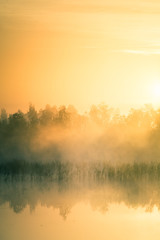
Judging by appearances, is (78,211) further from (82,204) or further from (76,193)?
(76,193)

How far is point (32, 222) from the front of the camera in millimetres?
14094

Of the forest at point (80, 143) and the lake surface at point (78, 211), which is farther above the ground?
the forest at point (80, 143)

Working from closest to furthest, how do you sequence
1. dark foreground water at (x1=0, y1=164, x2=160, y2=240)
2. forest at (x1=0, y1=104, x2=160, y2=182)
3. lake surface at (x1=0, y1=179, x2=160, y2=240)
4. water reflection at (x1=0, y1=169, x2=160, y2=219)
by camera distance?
lake surface at (x1=0, y1=179, x2=160, y2=240), dark foreground water at (x1=0, y1=164, x2=160, y2=240), water reflection at (x1=0, y1=169, x2=160, y2=219), forest at (x1=0, y1=104, x2=160, y2=182)

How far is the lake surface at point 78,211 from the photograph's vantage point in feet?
42.1

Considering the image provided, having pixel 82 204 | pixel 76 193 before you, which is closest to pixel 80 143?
pixel 76 193

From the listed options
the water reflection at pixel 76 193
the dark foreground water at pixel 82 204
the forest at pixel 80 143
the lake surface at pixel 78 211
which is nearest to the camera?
the lake surface at pixel 78 211

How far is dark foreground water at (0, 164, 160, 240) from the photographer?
13.0 meters

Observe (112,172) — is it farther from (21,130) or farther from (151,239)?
(21,130)

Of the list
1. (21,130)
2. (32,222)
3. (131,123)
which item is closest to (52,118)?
(21,130)

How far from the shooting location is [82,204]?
675 inches

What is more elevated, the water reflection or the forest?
the forest

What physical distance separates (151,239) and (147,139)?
23537mm

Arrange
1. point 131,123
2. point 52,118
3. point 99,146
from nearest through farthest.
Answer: point 99,146, point 131,123, point 52,118

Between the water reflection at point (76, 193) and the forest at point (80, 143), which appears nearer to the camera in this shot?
the water reflection at point (76, 193)
